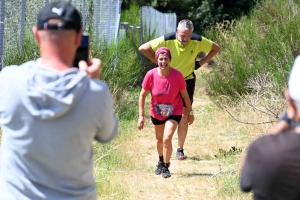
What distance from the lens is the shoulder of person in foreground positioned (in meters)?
2.54

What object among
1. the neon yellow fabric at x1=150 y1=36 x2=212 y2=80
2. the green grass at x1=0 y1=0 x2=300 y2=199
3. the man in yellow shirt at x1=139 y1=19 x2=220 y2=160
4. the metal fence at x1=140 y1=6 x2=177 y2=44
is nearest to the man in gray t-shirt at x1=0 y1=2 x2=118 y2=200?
the green grass at x1=0 y1=0 x2=300 y2=199

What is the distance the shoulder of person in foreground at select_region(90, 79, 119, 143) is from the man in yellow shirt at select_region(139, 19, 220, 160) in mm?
5049

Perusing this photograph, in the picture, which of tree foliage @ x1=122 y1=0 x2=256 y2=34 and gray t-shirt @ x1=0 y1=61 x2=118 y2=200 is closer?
gray t-shirt @ x1=0 y1=61 x2=118 y2=200

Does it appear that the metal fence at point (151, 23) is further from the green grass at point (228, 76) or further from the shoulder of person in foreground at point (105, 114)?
the shoulder of person in foreground at point (105, 114)

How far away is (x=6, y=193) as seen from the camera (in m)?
2.65

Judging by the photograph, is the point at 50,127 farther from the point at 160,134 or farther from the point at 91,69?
the point at 160,134

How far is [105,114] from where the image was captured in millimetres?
2566

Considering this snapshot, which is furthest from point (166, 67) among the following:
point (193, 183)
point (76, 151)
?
point (76, 151)

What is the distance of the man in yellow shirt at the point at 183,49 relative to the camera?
7.75 meters

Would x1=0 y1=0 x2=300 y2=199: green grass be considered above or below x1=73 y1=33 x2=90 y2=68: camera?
below

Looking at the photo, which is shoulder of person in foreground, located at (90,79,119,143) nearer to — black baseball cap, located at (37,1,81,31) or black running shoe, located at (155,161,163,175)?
black baseball cap, located at (37,1,81,31)

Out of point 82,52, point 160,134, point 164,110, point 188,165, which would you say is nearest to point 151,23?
point 188,165

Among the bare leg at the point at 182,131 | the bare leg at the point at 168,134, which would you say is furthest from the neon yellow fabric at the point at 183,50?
the bare leg at the point at 168,134

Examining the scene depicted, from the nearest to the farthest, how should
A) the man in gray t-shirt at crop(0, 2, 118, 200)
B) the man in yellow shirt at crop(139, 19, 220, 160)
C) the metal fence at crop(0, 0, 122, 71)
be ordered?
the man in gray t-shirt at crop(0, 2, 118, 200) → the metal fence at crop(0, 0, 122, 71) → the man in yellow shirt at crop(139, 19, 220, 160)
